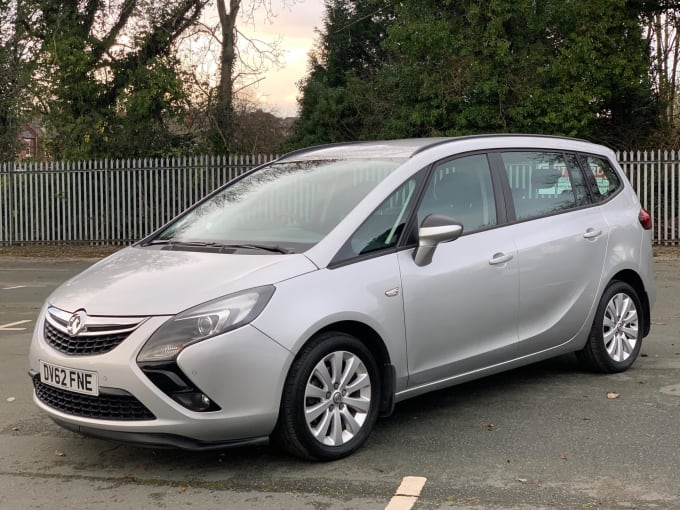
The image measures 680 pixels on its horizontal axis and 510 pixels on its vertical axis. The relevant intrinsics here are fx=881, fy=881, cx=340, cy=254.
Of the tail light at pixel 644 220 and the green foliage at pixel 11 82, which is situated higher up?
the green foliage at pixel 11 82

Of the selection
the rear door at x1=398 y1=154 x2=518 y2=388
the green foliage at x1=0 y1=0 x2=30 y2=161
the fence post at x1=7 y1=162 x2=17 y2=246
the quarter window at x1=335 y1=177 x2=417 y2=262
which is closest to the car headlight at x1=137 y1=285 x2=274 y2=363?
the quarter window at x1=335 y1=177 x2=417 y2=262

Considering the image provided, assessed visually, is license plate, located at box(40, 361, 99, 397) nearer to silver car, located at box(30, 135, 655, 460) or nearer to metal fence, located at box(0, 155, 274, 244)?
silver car, located at box(30, 135, 655, 460)

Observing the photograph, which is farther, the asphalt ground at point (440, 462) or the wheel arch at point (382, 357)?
the wheel arch at point (382, 357)

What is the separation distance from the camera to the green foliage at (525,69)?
25000mm

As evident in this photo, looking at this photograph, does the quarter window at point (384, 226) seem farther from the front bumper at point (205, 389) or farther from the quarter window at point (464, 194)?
the front bumper at point (205, 389)

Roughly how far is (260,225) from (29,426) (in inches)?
76.8

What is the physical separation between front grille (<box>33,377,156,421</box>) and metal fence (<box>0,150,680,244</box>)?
16.3 meters

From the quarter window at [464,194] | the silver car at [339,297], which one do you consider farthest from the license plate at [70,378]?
the quarter window at [464,194]

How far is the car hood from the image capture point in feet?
14.2

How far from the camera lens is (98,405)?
14.3ft

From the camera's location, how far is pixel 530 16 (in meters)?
25.1

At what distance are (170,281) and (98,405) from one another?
706 millimetres

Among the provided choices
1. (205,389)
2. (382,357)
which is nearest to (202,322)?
(205,389)

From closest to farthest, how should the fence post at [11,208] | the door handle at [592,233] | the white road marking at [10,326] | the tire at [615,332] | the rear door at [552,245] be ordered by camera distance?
1. the rear door at [552,245]
2. the door handle at [592,233]
3. the tire at [615,332]
4. the white road marking at [10,326]
5. the fence post at [11,208]
